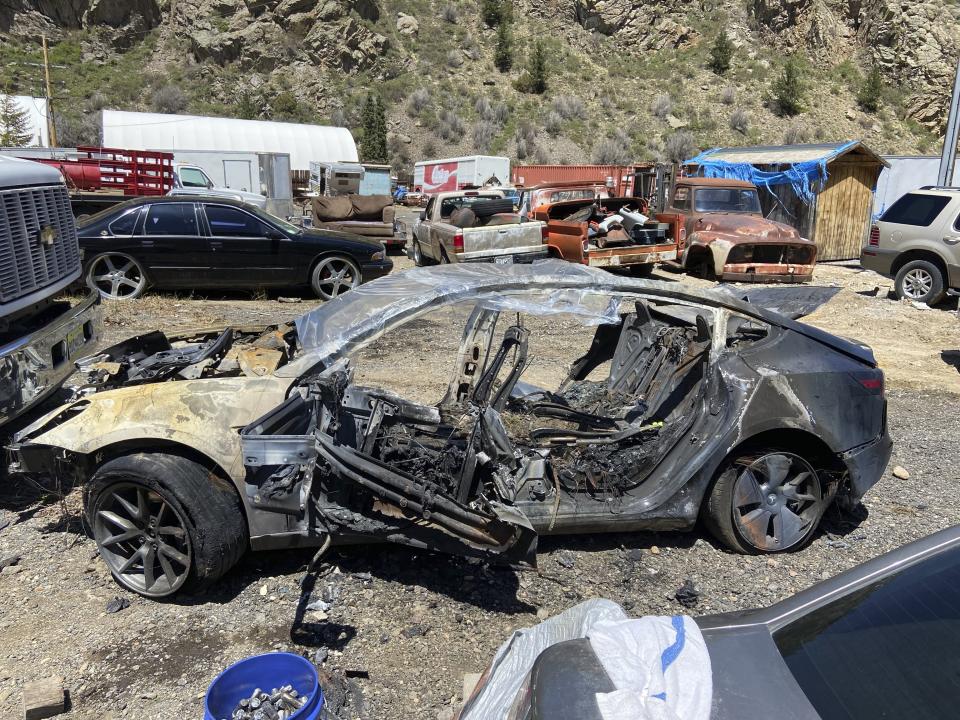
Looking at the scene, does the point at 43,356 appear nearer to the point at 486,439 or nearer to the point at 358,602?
the point at 358,602

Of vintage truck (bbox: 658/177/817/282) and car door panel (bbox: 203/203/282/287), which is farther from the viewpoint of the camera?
vintage truck (bbox: 658/177/817/282)

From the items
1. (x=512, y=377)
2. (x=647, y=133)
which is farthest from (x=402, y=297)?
(x=647, y=133)

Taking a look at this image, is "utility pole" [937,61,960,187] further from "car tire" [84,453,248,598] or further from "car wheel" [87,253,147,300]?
"car tire" [84,453,248,598]

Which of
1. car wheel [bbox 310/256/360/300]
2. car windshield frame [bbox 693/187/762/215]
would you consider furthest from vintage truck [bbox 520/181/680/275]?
car wheel [bbox 310/256/360/300]

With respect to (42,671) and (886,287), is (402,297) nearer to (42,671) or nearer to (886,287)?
(42,671)

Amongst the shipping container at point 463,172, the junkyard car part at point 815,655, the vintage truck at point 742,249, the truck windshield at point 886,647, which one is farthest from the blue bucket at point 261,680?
the shipping container at point 463,172

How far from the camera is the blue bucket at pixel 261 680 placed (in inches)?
106

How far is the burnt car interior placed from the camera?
331 centimetres

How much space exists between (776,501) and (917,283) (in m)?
9.87

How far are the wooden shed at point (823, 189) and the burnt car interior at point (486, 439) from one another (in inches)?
601

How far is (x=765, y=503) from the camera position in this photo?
4.11m

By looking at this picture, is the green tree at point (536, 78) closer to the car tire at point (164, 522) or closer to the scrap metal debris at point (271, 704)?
the car tire at point (164, 522)

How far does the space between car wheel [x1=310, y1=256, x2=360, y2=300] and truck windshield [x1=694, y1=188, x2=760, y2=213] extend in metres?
7.81

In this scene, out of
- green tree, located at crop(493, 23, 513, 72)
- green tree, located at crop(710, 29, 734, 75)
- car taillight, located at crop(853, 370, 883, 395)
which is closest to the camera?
car taillight, located at crop(853, 370, 883, 395)
